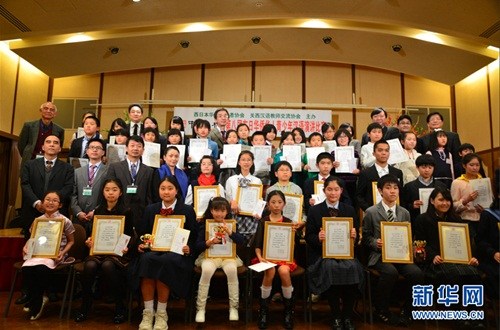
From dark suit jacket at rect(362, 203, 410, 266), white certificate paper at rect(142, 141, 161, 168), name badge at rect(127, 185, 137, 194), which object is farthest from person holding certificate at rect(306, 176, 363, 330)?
white certificate paper at rect(142, 141, 161, 168)

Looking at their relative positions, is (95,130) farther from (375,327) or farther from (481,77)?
(481,77)

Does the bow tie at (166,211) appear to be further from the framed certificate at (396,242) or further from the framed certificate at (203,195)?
the framed certificate at (396,242)

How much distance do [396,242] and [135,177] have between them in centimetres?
286

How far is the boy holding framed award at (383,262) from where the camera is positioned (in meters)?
3.76

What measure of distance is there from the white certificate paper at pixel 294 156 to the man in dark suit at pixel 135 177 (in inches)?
71.3

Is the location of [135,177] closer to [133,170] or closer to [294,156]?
[133,170]

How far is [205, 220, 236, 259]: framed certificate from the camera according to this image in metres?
3.91

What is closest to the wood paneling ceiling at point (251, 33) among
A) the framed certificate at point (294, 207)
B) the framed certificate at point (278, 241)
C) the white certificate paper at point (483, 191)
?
the white certificate paper at point (483, 191)

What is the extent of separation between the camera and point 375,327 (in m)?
3.66

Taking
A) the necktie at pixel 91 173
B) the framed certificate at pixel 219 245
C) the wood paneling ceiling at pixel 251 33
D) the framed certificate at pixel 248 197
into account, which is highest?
the wood paneling ceiling at pixel 251 33

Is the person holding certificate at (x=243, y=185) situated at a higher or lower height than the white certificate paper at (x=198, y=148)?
lower

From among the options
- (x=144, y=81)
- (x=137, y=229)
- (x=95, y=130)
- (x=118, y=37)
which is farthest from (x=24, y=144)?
(x=144, y=81)

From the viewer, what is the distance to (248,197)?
445 cm

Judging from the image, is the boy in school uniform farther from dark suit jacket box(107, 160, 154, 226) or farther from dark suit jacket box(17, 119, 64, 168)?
dark suit jacket box(17, 119, 64, 168)
